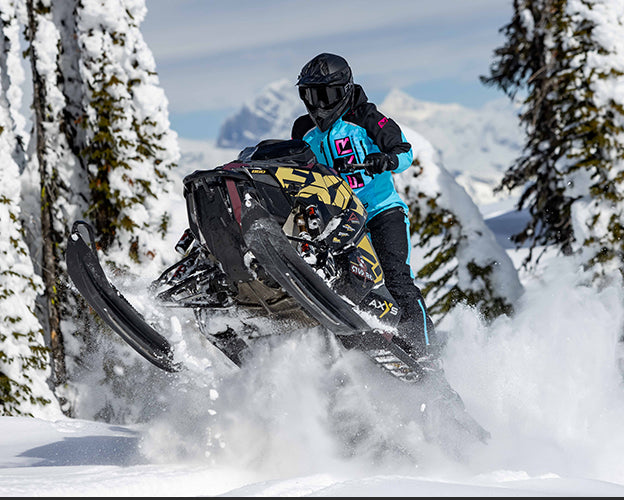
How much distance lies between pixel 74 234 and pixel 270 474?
2003 mm

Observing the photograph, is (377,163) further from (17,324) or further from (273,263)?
(17,324)

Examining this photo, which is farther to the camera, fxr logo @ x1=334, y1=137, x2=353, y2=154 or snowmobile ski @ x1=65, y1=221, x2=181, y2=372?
fxr logo @ x1=334, y1=137, x2=353, y2=154

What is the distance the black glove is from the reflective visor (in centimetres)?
51

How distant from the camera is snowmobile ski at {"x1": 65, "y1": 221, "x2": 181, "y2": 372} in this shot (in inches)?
165

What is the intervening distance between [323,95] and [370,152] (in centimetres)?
55

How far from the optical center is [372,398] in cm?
475

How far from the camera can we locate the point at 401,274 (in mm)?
4902

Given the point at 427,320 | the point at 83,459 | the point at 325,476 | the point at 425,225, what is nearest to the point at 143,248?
the point at 425,225

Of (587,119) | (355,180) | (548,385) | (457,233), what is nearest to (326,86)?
(355,180)

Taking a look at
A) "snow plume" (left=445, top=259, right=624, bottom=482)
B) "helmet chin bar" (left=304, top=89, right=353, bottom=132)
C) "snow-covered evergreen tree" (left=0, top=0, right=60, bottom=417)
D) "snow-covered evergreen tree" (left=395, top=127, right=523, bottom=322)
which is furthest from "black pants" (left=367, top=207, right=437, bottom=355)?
"snow-covered evergreen tree" (left=395, top=127, right=523, bottom=322)

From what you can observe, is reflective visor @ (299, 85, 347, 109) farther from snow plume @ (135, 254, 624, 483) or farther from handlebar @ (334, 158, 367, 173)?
snow plume @ (135, 254, 624, 483)

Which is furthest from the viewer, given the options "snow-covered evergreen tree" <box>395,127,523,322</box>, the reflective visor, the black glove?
"snow-covered evergreen tree" <box>395,127,523,322</box>

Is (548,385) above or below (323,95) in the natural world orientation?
below

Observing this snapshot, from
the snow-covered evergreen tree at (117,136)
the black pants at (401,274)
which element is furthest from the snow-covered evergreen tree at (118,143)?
the black pants at (401,274)
